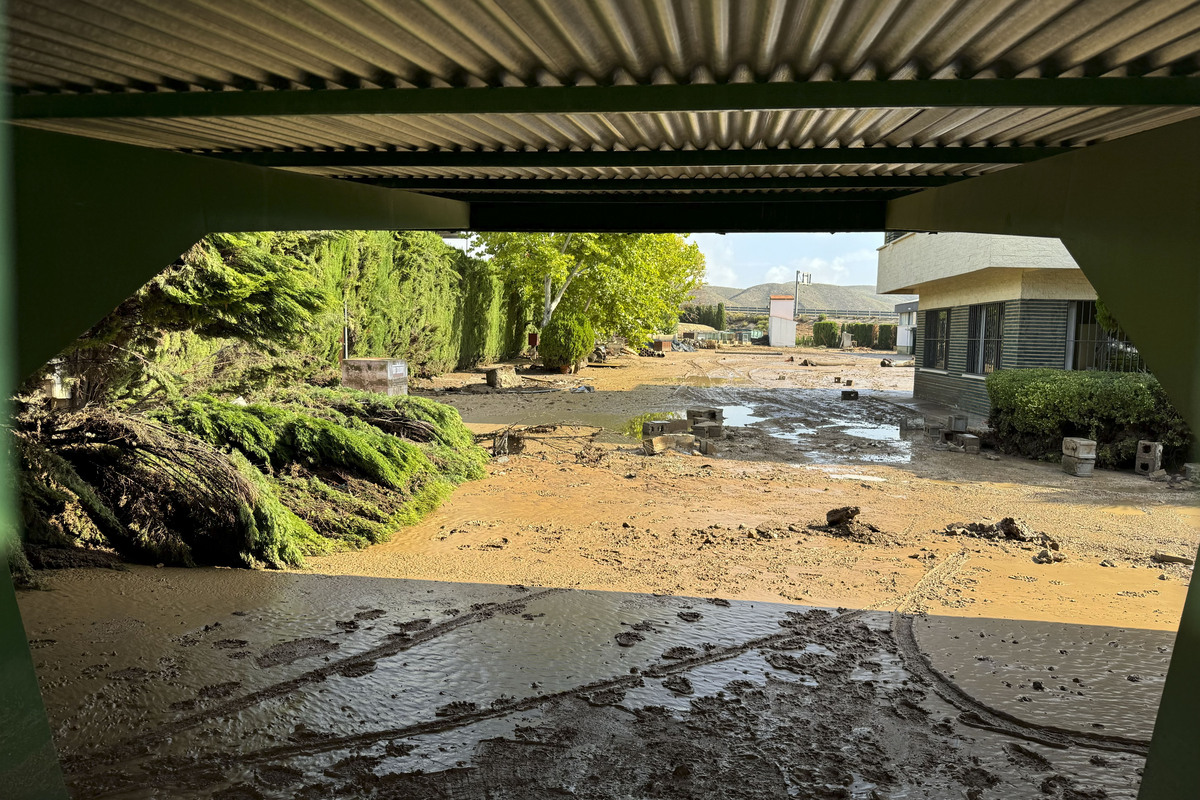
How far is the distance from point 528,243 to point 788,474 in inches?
691

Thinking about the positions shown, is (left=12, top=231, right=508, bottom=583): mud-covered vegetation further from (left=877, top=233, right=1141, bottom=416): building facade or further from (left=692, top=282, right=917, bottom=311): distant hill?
(left=692, top=282, right=917, bottom=311): distant hill

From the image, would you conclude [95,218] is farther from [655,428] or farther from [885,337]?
[885,337]

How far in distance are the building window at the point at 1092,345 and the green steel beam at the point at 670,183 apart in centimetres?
1173

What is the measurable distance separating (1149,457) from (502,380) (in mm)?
16574

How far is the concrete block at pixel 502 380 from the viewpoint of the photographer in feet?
77.5

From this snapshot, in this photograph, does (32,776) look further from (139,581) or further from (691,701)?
(139,581)

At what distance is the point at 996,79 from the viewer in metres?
3.46

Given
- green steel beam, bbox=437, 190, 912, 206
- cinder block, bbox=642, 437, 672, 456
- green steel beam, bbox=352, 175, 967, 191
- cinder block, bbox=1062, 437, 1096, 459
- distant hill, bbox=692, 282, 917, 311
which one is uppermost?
distant hill, bbox=692, 282, 917, 311

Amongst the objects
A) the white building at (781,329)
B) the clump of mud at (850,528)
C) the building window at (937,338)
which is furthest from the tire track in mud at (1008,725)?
the white building at (781,329)

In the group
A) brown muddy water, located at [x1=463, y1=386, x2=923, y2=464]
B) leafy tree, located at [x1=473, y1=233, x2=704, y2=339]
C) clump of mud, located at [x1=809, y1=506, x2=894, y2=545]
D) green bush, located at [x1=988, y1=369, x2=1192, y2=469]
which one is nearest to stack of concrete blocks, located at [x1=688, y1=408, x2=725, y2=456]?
brown muddy water, located at [x1=463, y1=386, x2=923, y2=464]

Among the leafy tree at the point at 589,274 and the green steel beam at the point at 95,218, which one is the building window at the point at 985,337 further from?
the green steel beam at the point at 95,218

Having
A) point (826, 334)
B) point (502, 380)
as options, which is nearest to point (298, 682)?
point (502, 380)

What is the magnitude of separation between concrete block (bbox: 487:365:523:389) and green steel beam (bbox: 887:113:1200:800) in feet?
65.4

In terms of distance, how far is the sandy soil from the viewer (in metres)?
6.96
